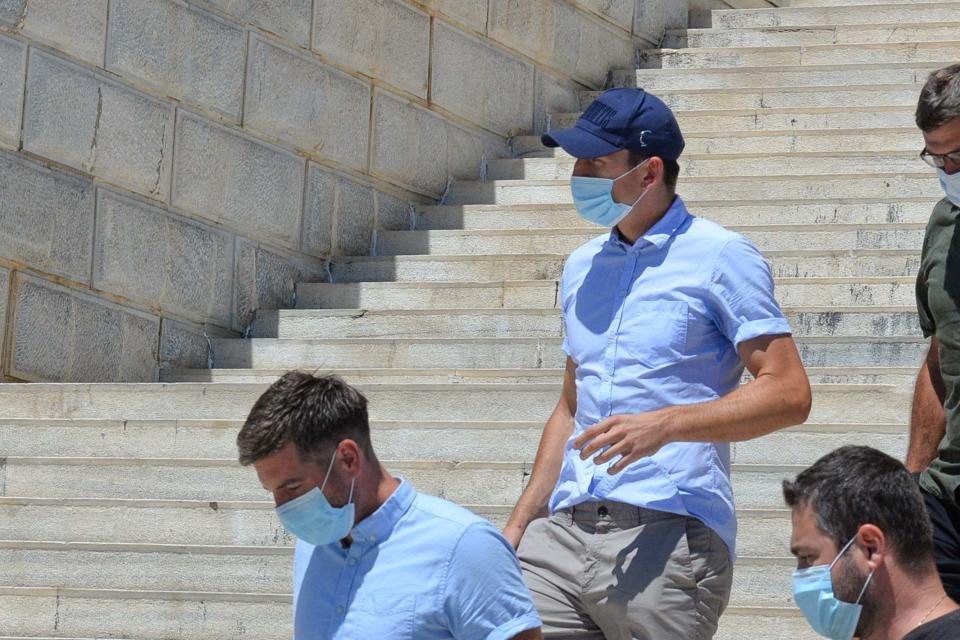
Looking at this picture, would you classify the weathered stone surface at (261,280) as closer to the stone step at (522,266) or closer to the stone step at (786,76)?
the stone step at (522,266)

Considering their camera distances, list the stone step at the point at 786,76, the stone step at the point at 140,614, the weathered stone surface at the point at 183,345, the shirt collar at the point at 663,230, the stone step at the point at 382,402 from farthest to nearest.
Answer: the stone step at the point at 786,76, the weathered stone surface at the point at 183,345, the stone step at the point at 382,402, the stone step at the point at 140,614, the shirt collar at the point at 663,230

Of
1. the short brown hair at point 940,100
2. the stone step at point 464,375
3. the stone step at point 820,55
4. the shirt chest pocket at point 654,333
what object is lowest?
the shirt chest pocket at point 654,333

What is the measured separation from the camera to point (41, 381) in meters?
8.59

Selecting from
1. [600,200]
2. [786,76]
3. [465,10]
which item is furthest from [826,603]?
[465,10]

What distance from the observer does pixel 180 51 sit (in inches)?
372

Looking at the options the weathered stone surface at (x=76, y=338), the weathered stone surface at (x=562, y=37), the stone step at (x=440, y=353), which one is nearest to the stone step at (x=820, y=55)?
the weathered stone surface at (x=562, y=37)

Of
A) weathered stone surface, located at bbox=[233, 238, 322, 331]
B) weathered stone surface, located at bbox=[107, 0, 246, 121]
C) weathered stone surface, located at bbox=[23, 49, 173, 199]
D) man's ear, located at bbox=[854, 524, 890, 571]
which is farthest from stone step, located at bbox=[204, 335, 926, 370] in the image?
man's ear, located at bbox=[854, 524, 890, 571]

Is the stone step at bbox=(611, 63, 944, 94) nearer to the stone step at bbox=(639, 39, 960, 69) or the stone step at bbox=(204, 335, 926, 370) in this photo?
the stone step at bbox=(639, 39, 960, 69)

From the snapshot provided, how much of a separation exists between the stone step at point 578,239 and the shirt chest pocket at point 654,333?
4.86m

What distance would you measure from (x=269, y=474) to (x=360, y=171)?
7.31 meters

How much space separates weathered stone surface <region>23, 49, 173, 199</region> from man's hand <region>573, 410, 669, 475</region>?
5431 millimetres

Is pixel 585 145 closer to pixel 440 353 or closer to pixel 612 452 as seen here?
pixel 612 452

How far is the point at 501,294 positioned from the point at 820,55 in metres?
3.53

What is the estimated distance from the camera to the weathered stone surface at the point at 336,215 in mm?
10305
